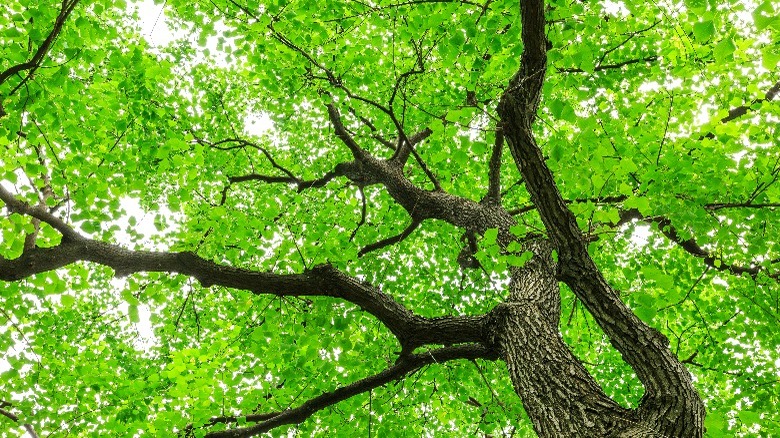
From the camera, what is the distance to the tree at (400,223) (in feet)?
11.7

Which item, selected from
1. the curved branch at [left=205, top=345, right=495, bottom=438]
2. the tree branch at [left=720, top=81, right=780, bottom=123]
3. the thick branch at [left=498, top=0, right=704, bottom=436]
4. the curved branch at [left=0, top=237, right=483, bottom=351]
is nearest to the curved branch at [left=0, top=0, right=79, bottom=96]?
the curved branch at [left=0, top=237, right=483, bottom=351]

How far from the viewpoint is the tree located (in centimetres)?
355

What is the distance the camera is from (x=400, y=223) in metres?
9.48

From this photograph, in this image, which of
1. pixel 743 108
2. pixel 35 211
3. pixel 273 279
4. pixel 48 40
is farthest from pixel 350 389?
pixel 743 108

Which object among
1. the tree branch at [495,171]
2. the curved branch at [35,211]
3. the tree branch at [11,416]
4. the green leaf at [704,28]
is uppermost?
the tree branch at [495,171]

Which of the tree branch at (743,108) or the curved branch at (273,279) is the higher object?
the tree branch at (743,108)

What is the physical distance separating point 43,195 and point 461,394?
6.03 m

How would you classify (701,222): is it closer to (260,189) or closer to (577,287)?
(577,287)

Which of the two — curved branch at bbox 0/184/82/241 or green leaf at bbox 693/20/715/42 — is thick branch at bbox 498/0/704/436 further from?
curved branch at bbox 0/184/82/241

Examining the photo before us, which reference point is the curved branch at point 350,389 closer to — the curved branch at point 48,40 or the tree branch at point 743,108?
the curved branch at point 48,40

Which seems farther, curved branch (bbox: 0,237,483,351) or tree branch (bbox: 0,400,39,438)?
tree branch (bbox: 0,400,39,438)

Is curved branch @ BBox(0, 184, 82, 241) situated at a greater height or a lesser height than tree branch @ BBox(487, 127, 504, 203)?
lesser

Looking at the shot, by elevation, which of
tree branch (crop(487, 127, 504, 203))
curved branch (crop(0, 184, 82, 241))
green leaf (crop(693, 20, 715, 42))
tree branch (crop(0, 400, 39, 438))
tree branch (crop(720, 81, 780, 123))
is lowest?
tree branch (crop(0, 400, 39, 438))

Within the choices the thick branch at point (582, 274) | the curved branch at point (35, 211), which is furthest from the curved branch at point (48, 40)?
the thick branch at point (582, 274)
